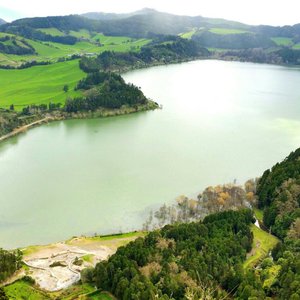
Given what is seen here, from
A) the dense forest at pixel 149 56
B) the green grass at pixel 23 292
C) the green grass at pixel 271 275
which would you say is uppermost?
the dense forest at pixel 149 56

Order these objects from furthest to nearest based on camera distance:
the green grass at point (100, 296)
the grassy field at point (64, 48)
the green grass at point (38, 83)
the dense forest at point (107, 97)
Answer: the grassy field at point (64, 48) < the green grass at point (38, 83) < the dense forest at point (107, 97) < the green grass at point (100, 296)

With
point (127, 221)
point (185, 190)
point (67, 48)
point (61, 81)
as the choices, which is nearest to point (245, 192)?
point (185, 190)

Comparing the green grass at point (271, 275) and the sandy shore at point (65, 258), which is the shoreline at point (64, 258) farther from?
the green grass at point (271, 275)

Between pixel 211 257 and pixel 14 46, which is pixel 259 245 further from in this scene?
pixel 14 46

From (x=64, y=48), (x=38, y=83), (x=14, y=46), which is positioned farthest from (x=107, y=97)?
(x=64, y=48)

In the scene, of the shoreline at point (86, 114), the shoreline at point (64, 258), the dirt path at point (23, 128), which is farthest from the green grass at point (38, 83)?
the shoreline at point (64, 258)

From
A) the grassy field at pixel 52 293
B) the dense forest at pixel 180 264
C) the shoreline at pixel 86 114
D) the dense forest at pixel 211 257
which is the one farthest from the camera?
the shoreline at pixel 86 114

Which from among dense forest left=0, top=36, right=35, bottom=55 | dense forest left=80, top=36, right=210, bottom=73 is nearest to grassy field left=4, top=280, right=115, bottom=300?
dense forest left=80, top=36, right=210, bottom=73
